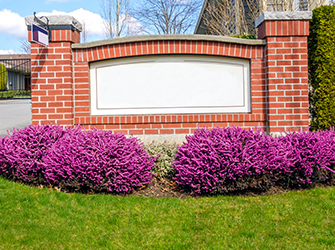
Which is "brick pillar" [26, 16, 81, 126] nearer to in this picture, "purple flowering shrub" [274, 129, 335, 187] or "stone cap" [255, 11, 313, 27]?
"stone cap" [255, 11, 313, 27]

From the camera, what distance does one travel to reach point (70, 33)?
18.9ft

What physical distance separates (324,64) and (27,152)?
5.36m

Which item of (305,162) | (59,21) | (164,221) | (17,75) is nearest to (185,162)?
(164,221)

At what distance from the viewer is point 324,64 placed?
229 inches

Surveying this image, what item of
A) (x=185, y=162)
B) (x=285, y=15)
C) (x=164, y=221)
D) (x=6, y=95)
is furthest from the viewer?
(x=6, y=95)

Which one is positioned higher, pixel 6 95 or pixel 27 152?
pixel 6 95

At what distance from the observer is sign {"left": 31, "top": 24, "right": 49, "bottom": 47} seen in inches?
206

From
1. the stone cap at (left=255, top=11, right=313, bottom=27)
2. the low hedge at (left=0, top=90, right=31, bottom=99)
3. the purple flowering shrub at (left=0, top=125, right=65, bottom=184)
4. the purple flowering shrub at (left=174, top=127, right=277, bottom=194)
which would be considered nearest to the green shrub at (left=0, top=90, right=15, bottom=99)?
the low hedge at (left=0, top=90, right=31, bottom=99)

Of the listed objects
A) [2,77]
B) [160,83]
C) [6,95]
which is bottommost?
[160,83]

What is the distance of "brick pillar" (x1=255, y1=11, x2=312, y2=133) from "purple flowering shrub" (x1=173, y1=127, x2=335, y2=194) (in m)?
1.00

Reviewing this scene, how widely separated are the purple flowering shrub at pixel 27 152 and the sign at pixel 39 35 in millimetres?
1487

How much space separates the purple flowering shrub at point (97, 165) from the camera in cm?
435

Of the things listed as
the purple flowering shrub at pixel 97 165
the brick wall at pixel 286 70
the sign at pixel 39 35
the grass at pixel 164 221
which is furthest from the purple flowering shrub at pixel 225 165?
the sign at pixel 39 35

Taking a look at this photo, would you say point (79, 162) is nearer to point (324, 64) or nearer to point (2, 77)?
point (324, 64)
